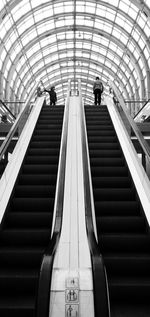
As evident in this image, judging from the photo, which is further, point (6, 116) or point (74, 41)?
point (74, 41)

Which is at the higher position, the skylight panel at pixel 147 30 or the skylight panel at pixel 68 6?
the skylight panel at pixel 68 6

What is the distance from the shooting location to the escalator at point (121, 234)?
3902 millimetres

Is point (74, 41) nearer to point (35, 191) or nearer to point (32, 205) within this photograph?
point (35, 191)

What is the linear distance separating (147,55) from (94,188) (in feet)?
81.5

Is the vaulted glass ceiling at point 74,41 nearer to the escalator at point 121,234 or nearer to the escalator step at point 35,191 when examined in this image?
the escalator at point 121,234

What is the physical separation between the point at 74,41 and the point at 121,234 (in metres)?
34.3

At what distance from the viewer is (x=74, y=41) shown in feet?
120

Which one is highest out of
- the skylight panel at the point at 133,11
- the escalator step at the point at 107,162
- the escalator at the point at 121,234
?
the skylight panel at the point at 133,11

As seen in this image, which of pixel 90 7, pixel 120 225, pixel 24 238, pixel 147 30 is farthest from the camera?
pixel 90 7

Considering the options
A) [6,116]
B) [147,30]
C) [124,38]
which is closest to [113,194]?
[6,116]

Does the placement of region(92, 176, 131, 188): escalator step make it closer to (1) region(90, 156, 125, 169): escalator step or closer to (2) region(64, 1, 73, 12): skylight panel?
(1) region(90, 156, 125, 169): escalator step

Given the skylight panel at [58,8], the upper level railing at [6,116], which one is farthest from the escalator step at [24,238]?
the skylight panel at [58,8]

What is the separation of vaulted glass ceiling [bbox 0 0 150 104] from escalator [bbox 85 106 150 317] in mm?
20527

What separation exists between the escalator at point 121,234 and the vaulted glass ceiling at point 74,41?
2053 centimetres
